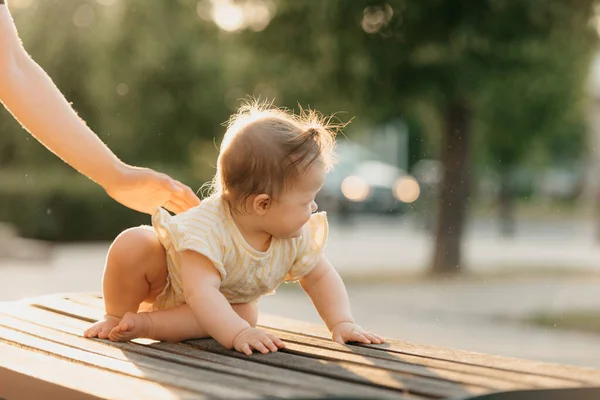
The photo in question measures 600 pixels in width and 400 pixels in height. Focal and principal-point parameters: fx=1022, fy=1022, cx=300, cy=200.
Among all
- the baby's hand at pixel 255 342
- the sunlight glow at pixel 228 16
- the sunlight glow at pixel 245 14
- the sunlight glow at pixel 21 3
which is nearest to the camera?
the baby's hand at pixel 255 342

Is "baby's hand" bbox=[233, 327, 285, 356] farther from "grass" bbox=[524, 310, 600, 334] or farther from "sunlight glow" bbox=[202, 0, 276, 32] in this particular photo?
"sunlight glow" bbox=[202, 0, 276, 32]

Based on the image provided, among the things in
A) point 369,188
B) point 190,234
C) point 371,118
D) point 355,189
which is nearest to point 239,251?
point 190,234

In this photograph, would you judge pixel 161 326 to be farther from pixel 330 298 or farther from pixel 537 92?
pixel 537 92

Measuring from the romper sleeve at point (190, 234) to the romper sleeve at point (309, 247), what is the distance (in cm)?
24

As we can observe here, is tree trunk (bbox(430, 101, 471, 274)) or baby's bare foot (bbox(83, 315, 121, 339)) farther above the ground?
tree trunk (bbox(430, 101, 471, 274))

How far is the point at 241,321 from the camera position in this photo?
2.45 m

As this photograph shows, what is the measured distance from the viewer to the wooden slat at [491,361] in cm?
202

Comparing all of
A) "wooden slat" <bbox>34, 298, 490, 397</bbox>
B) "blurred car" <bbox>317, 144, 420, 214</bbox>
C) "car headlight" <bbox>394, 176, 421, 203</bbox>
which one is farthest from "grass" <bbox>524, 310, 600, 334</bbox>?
"car headlight" <bbox>394, 176, 421, 203</bbox>

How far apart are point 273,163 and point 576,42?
900 centimetres

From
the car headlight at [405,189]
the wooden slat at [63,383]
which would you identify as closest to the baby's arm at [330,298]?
the wooden slat at [63,383]

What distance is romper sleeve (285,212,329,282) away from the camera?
9.01 ft

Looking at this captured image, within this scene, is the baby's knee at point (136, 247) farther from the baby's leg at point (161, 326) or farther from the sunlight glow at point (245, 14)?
the sunlight glow at point (245, 14)

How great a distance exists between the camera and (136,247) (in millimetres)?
2664

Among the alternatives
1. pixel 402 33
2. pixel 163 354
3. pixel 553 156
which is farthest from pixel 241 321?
pixel 553 156
